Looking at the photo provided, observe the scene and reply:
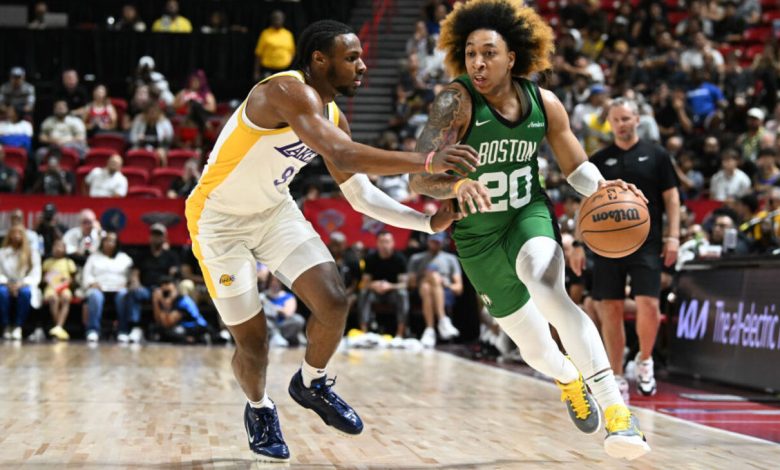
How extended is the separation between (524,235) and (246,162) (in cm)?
127

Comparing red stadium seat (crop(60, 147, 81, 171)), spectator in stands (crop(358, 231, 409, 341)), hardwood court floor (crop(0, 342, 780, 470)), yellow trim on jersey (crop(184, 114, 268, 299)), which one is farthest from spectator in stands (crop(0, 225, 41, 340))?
yellow trim on jersey (crop(184, 114, 268, 299))

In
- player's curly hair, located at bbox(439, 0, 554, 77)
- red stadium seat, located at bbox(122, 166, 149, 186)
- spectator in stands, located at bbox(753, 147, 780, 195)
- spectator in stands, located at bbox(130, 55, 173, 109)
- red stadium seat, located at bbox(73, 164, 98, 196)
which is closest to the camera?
player's curly hair, located at bbox(439, 0, 554, 77)

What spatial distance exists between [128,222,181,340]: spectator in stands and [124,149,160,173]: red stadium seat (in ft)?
8.06

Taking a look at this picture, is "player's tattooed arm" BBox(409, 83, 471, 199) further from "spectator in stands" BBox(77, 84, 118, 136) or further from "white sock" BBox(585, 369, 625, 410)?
"spectator in stands" BBox(77, 84, 118, 136)

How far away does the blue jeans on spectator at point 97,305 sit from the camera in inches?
524

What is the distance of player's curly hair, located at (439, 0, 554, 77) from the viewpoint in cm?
505

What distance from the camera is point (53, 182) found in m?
14.6

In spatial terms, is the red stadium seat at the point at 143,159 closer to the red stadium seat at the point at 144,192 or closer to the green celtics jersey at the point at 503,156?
the red stadium seat at the point at 144,192

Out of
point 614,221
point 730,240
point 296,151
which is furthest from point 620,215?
point 730,240

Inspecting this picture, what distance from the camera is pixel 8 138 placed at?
16062 millimetres

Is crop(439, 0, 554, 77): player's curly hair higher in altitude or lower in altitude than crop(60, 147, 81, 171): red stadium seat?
higher

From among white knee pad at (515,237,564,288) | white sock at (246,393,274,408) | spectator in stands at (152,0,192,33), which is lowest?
white sock at (246,393,274,408)

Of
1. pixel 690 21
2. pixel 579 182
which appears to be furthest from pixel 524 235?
pixel 690 21

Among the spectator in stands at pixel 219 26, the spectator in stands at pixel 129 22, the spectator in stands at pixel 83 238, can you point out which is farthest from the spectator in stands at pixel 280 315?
the spectator in stands at pixel 129 22
